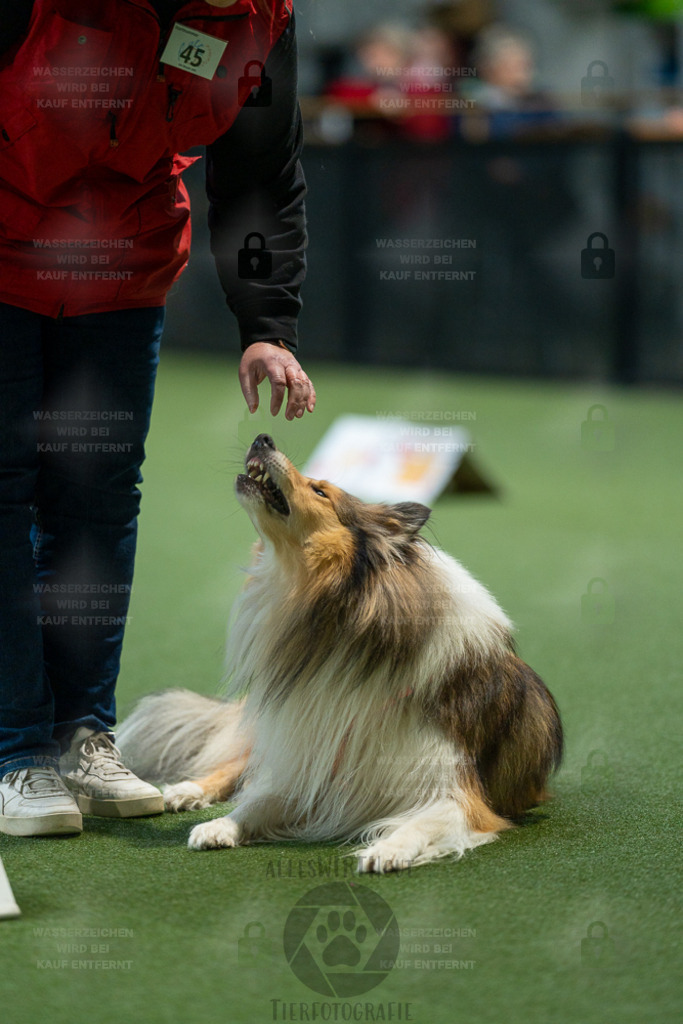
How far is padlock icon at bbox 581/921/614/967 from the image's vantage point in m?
2.08

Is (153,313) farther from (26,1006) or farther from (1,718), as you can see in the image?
(26,1006)

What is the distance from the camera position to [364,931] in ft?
7.15

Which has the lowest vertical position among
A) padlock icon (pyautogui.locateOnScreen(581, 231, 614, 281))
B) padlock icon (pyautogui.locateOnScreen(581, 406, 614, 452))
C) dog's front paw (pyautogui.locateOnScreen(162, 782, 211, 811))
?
dog's front paw (pyautogui.locateOnScreen(162, 782, 211, 811))

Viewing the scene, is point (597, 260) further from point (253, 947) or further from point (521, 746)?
point (253, 947)

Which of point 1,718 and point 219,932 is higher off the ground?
point 1,718

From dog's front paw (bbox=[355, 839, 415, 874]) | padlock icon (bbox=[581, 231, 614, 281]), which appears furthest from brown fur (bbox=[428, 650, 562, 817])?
padlock icon (bbox=[581, 231, 614, 281])

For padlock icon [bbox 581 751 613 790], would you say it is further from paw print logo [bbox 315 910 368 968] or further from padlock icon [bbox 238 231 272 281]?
padlock icon [bbox 238 231 272 281]

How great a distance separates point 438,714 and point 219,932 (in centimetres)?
68

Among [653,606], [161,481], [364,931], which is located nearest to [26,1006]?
[364,931]

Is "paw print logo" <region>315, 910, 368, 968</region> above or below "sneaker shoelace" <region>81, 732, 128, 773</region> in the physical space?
below

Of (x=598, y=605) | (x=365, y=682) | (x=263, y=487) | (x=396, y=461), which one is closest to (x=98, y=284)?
(x=263, y=487)

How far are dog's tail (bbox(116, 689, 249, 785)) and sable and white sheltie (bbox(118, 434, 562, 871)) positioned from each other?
0.33 m

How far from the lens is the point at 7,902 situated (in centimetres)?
223

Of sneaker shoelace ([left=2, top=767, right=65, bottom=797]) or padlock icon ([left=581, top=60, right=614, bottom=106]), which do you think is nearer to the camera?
sneaker shoelace ([left=2, top=767, right=65, bottom=797])
